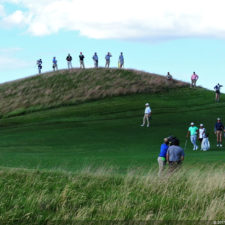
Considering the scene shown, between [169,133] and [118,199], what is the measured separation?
26.4 metres

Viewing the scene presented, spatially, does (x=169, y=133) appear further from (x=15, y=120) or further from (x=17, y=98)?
(x=17, y=98)

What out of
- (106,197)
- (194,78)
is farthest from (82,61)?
(106,197)

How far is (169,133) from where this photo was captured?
136 ft

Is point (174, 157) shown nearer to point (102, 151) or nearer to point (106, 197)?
point (106, 197)

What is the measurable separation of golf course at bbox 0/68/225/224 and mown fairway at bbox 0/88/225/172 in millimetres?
78

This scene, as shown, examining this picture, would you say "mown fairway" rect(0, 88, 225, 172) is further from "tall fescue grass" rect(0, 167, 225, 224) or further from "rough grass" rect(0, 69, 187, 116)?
"tall fescue grass" rect(0, 167, 225, 224)

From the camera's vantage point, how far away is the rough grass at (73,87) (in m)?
61.8

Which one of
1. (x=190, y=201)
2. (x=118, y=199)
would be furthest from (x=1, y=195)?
(x=190, y=201)

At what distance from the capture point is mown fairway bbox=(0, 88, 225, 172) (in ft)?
87.0

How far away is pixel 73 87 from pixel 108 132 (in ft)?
79.4

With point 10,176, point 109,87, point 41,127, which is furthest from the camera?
point 109,87

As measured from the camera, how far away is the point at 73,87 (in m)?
65.7

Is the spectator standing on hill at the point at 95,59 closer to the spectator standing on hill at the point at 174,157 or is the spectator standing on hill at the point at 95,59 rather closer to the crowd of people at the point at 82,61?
the crowd of people at the point at 82,61

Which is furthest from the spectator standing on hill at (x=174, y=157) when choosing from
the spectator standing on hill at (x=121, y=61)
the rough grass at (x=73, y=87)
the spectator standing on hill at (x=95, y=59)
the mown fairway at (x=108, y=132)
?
the spectator standing on hill at (x=95, y=59)
